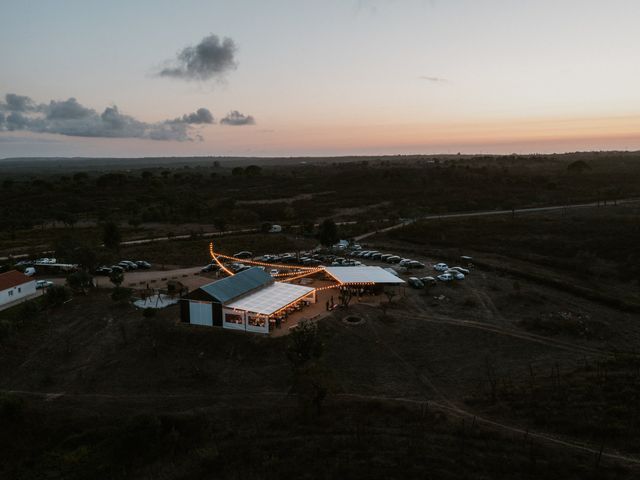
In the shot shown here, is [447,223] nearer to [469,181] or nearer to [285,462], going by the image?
[469,181]

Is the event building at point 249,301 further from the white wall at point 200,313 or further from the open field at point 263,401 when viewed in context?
the open field at point 263,401

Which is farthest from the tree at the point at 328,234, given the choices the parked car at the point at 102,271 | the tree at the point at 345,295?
the parked car at the point at 102,271

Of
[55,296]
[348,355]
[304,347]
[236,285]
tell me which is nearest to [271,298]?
[236,285]

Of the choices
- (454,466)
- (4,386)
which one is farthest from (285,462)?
(4,386)

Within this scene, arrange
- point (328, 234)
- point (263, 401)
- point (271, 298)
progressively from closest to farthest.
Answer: point (263, 401), point (271, 298), point (328, 234)

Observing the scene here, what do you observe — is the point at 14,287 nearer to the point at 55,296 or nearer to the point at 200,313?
the point at 55,296
